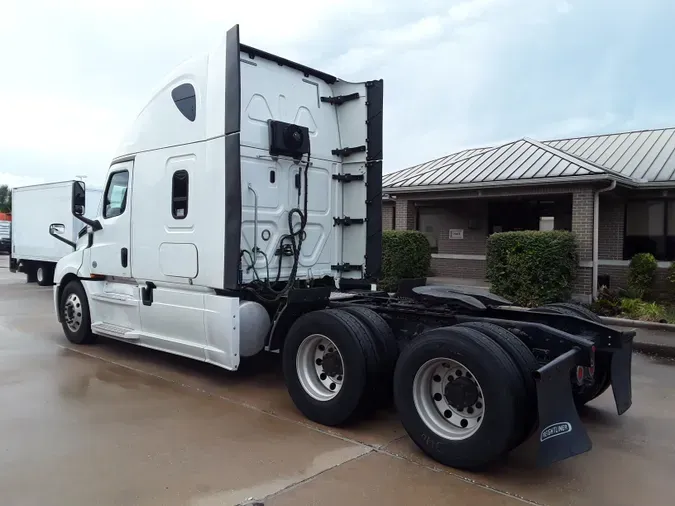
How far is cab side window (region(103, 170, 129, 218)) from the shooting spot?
286 inches

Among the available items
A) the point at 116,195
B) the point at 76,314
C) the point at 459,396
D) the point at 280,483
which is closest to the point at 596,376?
the point at 459,396

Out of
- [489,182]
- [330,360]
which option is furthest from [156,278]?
[489,182]

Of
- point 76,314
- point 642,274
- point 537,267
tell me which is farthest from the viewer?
point 642,274

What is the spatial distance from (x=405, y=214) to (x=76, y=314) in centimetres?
1020

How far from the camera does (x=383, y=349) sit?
16.4 feet

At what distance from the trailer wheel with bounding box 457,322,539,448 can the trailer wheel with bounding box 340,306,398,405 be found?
1.00 metres

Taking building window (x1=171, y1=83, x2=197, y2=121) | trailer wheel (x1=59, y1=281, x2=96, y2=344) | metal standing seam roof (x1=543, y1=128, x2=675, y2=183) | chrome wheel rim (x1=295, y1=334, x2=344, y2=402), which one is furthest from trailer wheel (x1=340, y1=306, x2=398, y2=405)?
metal standing seam roof (x1=543, y1=128, x2=675, y2=183)

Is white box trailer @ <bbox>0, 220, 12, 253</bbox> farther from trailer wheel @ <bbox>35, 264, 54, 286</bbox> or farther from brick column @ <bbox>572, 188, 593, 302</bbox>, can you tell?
brick column @ <bbox>572, 188, 593, 302</bbox>

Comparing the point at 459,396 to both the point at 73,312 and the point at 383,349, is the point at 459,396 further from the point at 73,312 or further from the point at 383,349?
the point at 73,312

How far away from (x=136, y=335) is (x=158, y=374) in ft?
1.89

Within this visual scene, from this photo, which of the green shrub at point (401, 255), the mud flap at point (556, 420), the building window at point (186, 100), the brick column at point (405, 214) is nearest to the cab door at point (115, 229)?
the building window at point (186, 100)

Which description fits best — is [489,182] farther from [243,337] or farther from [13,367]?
[13,367]

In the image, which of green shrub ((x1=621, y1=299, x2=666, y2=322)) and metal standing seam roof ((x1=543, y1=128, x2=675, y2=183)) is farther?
metal standing seam roof ((x1=543, y1=128, x2=675, y2=183))

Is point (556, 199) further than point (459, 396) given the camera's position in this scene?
Yes
